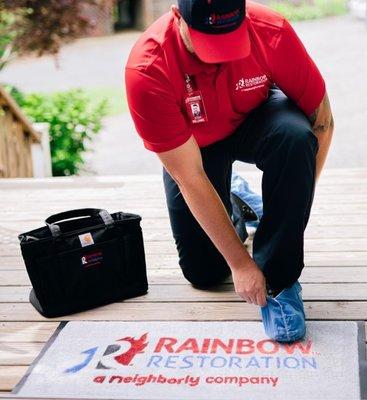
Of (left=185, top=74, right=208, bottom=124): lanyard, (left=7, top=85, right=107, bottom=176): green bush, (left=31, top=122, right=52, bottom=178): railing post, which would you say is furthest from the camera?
(left=7, top=85, right=107, bottom=176): green bush

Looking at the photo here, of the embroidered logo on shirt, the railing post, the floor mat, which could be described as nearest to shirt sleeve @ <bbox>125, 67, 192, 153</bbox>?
the embroidered logo on shirt

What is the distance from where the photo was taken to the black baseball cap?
189cm

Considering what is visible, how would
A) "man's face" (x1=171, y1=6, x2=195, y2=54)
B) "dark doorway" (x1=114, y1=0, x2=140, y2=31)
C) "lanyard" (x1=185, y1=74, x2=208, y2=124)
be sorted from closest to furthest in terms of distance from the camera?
1. "man's face" (x1=171, y1=6, x2=195, y2=54)
2. "lanyard" (x1=185, y1=74, x2=208, y2=124)
3. "dark doorway" (x1=114, y1=0, x2=140, y2=31)

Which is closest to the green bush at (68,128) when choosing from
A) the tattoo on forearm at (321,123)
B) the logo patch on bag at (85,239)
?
the logo patch on bag at (85,239)

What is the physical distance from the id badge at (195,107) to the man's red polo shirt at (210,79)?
14mm

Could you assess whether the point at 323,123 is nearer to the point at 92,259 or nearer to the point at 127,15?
the point at 92,259

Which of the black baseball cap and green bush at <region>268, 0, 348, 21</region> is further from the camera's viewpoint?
green bush at <region>268, 0, 348, 21</region>

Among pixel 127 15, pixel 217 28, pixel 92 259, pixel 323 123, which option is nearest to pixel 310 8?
pixel 127 15

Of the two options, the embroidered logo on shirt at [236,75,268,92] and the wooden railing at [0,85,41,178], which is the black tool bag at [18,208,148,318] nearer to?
the embroidered logo on shirt at [236,75,268,92]

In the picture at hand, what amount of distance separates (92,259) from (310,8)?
1686 cm

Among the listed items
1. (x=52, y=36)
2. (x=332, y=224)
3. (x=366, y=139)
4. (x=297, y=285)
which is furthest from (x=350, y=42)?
(x=297, y=285)

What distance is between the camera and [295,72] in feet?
7.14

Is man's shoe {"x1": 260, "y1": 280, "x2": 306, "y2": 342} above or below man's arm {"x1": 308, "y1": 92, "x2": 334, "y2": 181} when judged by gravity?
below

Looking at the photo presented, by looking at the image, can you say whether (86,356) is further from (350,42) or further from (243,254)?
(350,42)
